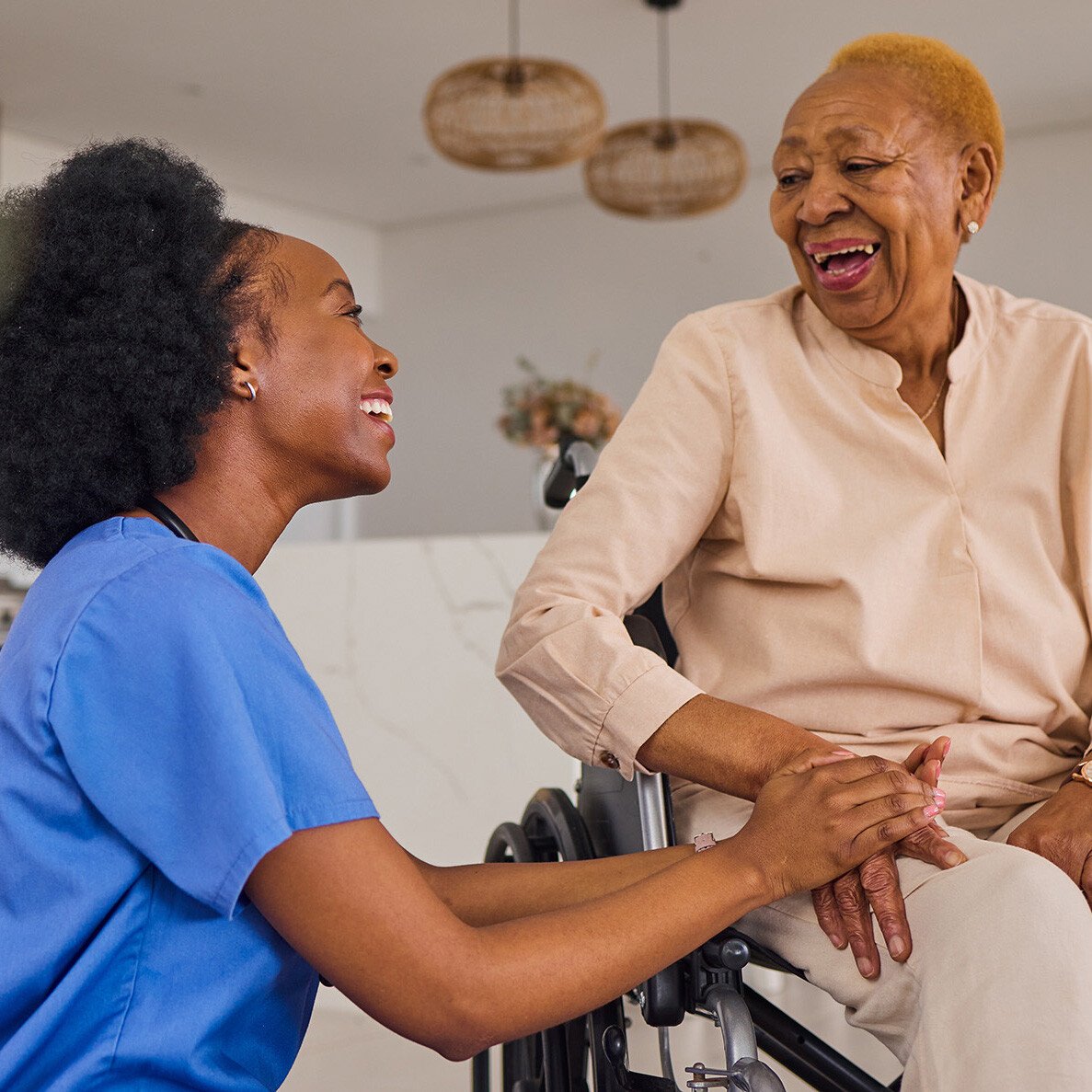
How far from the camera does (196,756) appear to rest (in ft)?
2.55

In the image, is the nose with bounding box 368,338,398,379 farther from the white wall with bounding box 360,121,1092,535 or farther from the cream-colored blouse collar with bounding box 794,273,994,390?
the white wall with bounding box 360,121,1092,535

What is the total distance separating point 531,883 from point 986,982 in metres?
0.41

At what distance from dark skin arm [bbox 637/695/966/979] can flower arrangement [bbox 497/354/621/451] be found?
2.59 metres

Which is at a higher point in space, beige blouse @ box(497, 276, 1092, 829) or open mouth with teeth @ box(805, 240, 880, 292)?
open mouth with teeth @ box(805, 240, 880, 292)

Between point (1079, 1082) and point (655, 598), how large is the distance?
79 cm

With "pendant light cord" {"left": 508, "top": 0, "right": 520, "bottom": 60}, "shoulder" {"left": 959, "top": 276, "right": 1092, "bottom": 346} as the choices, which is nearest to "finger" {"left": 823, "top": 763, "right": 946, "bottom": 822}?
"shoulder" {"left": 959, "top": 276, "right": 1092, "bottom": 346}

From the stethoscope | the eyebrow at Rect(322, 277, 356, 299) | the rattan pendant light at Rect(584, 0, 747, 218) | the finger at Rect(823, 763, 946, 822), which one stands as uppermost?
the rattan pendant light at Rect(584, 0, 747, 218)

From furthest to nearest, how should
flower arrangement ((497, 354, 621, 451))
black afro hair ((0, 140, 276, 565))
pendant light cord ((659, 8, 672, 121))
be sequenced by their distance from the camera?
pendant light cord ((659, 8, 672, 121))
flower arrangement ((497, 354, 621, 451))
black afro hair ((0, 140, 276, 565))

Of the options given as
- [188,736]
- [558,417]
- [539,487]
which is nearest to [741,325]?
[188,736]

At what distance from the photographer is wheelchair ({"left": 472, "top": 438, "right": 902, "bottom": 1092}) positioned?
3.26 feet

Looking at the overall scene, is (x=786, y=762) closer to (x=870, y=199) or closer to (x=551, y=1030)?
(x=551, y=1030)

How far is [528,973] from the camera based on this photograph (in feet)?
2.73

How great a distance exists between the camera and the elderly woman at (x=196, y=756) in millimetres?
786

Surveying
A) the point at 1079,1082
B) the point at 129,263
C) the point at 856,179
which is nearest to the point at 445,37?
the point at 856,179
